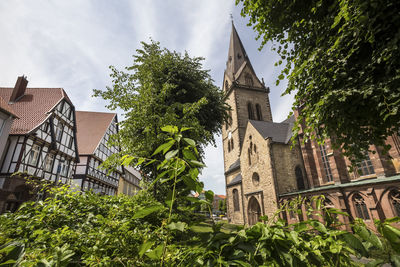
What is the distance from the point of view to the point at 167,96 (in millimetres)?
8750

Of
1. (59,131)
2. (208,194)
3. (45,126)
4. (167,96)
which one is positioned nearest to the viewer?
(208,194)

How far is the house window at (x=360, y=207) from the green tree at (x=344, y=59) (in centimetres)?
1050

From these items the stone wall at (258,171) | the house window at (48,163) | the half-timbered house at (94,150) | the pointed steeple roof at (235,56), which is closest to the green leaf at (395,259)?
the stone wall at (258,171)

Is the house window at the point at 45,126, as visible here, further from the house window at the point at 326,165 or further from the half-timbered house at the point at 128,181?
the house window at the point at 326,165

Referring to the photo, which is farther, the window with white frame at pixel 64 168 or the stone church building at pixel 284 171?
the window with white frame at pixel 64 168

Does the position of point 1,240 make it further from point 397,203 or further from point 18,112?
point 18,112

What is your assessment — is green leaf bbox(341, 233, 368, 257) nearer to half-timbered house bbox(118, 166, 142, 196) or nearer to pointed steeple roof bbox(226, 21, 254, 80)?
half-timbered house bbox(118, 166, 142, 196)

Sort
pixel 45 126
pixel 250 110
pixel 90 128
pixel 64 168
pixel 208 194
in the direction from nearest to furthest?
pixel 208 194
pixel 45 126
pixel 64 168
pixel 90 128
pixel 250 110

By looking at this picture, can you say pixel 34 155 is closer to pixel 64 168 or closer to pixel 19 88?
pixel 64 168

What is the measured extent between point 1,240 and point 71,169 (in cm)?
2173

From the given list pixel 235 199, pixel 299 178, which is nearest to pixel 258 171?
pixel 299 178

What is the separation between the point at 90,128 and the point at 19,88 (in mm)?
8660

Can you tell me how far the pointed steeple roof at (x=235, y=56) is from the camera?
35853 mm

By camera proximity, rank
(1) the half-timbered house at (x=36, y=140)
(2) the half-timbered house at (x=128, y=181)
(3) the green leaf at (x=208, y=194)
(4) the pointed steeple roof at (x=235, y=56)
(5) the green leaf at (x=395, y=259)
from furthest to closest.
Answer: (4) the pointed steeple roof at (x=235, y=56) < (2) the half-timbered house at (x=128, y=181) < (1) the half-timbered house at (x=36, y=140) < (3) the green leaf at (x=208, y=194) < (5) the green leaf at (x=395, y=259)
